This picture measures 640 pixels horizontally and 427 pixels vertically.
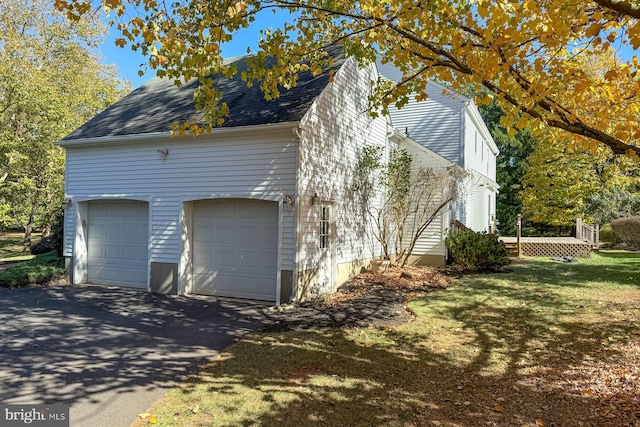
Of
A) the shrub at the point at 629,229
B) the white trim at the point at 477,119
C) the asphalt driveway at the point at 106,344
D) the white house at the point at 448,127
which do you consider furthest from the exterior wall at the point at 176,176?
the shrub at the point at 629,229

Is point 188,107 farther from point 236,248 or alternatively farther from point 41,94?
point 41,94

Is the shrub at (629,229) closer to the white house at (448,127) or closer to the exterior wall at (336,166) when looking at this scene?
the white house at (448,127)

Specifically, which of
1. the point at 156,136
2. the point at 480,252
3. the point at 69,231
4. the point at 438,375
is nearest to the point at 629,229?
the point at 480,252

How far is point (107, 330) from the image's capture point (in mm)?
6730

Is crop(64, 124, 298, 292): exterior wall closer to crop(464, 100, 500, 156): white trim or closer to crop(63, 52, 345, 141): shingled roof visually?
crop(63, 52, 345, 141): shingled roof

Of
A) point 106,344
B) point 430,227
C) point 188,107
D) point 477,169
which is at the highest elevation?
point 188,107

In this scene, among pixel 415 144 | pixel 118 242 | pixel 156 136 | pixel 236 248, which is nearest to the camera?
pixel 236 248

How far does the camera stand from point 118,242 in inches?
434

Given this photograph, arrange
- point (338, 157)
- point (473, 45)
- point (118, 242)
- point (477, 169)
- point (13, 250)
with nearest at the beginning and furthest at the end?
point (473, 45)
point (338, 157)
point (118, 242)
point (477, 169)
point (13, 250)

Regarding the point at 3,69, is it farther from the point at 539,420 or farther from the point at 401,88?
the point at 539,420

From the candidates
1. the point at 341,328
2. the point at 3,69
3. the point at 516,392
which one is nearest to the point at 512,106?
the point at 516,392

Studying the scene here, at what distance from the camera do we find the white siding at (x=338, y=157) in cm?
888

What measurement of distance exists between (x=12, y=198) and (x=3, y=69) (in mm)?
7169

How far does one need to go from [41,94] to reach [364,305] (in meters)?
16.5
